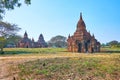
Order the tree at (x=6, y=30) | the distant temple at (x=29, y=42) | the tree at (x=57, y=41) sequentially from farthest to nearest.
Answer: the tree at (x=57, y=41) → the distant temple at (x=29, y=42) → the tree at (x=6, y=30)

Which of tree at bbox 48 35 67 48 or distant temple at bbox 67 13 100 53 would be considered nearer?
distant temple at bbox 67 13 100 53

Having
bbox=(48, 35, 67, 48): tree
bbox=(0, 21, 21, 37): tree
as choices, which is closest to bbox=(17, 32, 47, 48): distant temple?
bbox=(48, 35, 67, 48): tree

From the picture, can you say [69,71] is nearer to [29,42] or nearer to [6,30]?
[6,30]

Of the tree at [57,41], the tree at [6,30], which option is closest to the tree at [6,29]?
the tree at [6,30]

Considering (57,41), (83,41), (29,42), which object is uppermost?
(57,41)

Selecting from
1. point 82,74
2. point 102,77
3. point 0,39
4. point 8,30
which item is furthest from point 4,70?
point 8,30

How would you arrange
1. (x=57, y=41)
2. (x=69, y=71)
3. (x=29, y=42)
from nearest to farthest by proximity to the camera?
(x=69, y=71) < (x=29, y=42) < (x=57, y=41)

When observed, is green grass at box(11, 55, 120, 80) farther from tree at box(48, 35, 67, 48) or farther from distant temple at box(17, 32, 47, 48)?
tree at box(48, 35, 67, 48)

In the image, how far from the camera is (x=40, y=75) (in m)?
13.2

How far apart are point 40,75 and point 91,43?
117 feet

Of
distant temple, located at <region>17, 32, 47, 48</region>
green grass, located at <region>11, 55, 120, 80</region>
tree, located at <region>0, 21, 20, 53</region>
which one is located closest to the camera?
green grass, located at <region>11, 55, 120, 80</region>

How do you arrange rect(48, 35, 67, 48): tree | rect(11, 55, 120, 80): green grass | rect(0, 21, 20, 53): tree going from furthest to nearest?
rect(48, 35, 67, 48): tree < rect(0, 21, 20, 53): tree < rect(11, 55, 120, 80): green grass

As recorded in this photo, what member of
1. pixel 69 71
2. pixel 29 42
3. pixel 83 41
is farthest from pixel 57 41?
pixel 69 71

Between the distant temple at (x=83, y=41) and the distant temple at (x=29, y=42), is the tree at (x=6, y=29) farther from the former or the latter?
the distant temple at (x=29, y=42)
